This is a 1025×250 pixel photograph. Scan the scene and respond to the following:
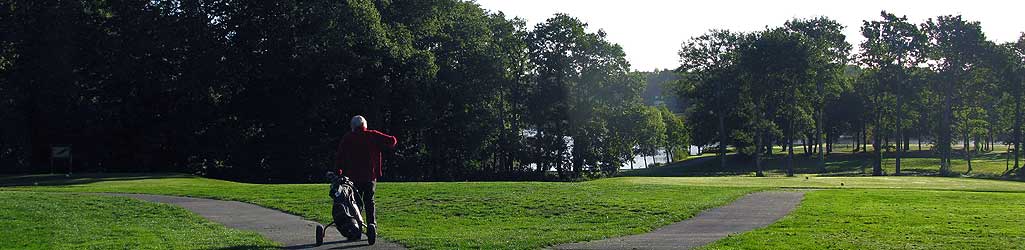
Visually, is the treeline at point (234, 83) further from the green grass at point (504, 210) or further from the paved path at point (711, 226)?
the paved path at point (711, 226)

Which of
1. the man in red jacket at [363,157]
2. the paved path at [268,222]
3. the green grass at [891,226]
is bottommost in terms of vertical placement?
the green grass at [891,226]

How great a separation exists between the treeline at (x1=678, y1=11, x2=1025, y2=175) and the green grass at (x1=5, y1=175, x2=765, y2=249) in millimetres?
50453

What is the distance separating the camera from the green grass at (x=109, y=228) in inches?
534

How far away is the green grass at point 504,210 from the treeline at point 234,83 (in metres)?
25.4

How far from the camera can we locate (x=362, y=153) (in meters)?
13.7

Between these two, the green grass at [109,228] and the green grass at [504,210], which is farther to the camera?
the green grass at [504,210]

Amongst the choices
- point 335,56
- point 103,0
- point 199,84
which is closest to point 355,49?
point 335,56

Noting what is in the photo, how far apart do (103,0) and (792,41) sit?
1833 inches

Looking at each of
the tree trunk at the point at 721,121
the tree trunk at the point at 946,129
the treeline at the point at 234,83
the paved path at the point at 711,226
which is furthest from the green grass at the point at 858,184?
the tree trunk at the point at 721,121

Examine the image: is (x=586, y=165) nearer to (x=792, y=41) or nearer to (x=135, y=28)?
(x=792, y=41)

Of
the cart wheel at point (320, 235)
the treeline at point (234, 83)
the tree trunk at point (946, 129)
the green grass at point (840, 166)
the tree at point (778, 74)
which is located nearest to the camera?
the cart wheel at point (320, 235)

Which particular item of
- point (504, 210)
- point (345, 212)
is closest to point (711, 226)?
point (504, 210)

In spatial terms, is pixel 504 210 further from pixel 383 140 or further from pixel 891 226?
pixel 891 226

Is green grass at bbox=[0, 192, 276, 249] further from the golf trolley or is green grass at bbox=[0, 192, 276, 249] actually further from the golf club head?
the golf trolley
